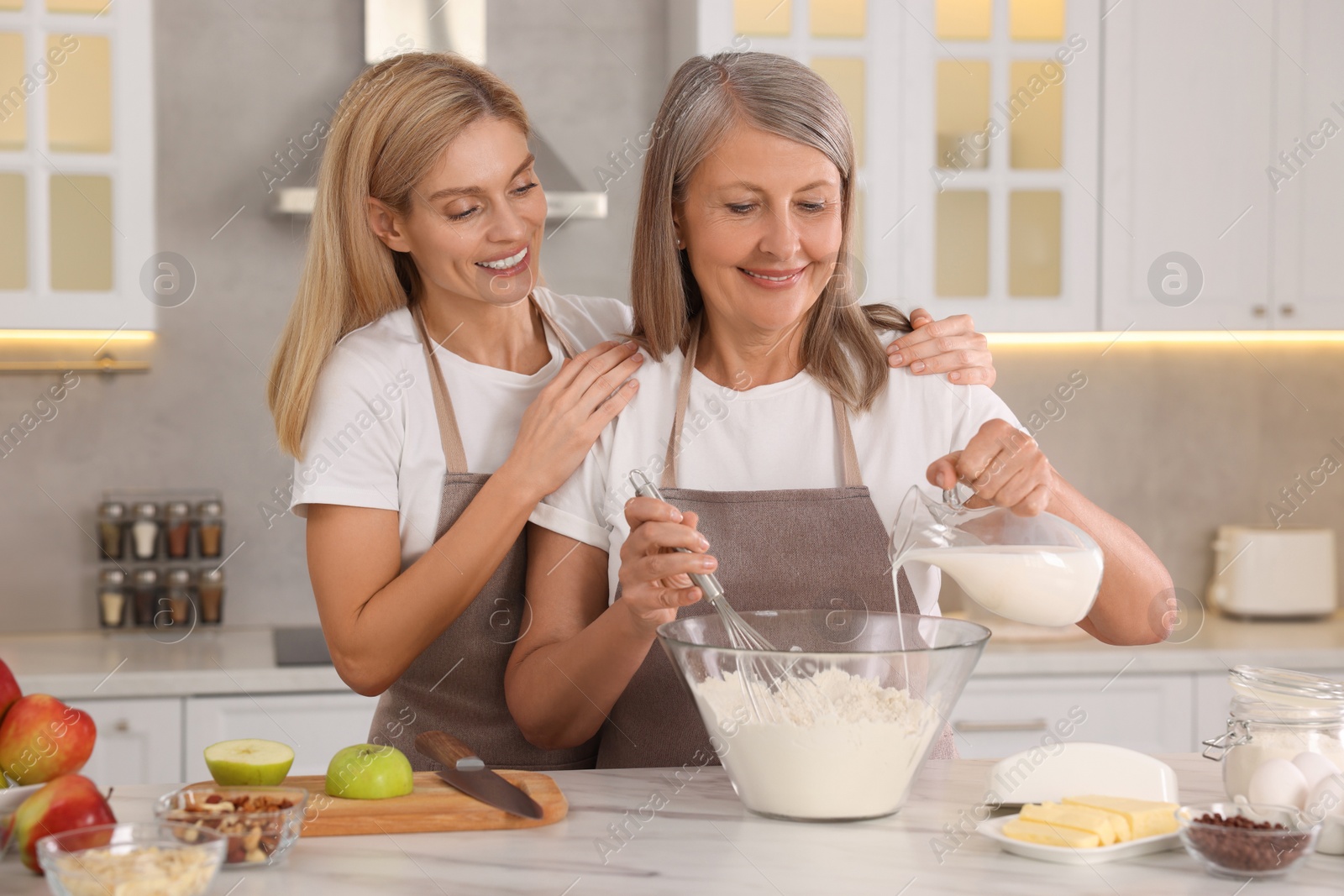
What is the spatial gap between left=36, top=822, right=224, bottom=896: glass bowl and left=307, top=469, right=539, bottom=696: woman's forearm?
55 centimetres

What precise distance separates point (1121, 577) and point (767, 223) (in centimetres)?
55

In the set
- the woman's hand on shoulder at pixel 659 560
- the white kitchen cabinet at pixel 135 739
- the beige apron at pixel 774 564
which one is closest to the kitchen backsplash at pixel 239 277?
the white kitchen cabinet at pixel 135 739

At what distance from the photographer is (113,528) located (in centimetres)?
284

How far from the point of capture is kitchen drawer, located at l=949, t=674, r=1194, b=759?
2.56 m

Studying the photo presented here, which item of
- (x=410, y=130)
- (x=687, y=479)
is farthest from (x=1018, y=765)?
(x=410, y=130)

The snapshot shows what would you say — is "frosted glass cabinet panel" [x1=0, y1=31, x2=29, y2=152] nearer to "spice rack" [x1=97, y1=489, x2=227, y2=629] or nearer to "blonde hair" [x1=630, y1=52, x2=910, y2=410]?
"spice rack" [x1=97, y1=489, x2=227, y2=629]

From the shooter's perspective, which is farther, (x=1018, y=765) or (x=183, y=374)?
(x=183, y=374)

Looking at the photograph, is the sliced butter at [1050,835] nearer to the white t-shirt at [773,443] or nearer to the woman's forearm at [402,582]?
the white t-shirt at [773,443]

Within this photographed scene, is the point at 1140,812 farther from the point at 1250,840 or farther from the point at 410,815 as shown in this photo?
the point at 410,815

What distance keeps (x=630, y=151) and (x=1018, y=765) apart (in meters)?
2.27

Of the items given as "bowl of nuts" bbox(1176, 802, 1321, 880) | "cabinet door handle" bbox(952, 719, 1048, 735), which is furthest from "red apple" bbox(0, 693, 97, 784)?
"cabinet door handle" bbox(952, 719, 1048, 735)

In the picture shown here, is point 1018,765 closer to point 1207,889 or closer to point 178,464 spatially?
point 1207,889

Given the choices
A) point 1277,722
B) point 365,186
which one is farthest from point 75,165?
point 1277,722

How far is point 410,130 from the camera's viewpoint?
1498 millimetres
